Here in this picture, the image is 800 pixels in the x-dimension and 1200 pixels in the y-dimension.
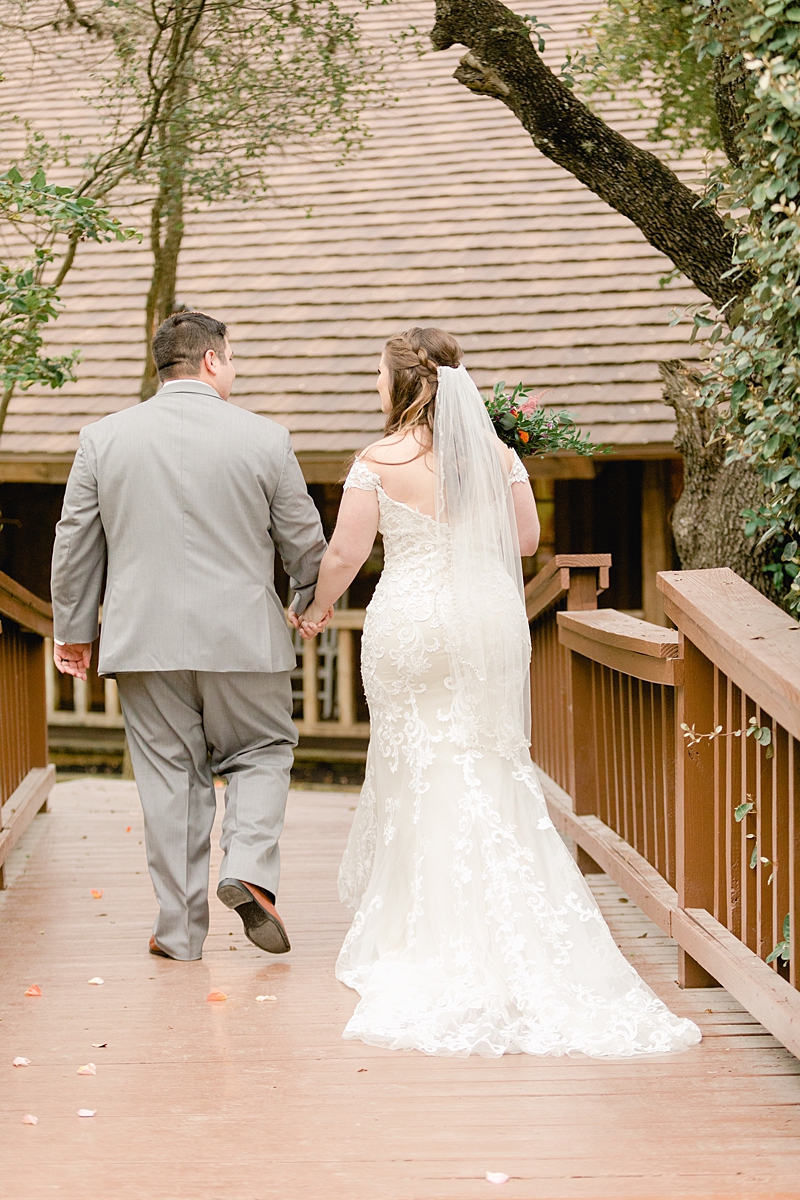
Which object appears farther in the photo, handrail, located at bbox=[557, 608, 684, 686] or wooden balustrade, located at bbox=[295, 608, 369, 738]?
wooden balustrade, located at bbox=[295, 608, 369, 738]

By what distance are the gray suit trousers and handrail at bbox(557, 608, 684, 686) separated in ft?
3.60

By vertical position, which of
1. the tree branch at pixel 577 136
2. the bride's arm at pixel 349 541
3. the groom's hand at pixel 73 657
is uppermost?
the tree branch at pixel 577 136

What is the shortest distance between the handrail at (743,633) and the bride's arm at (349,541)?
2.93 ft

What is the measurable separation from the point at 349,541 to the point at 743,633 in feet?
4.44

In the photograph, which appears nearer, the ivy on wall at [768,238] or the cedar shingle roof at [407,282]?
the ivy on wall at [768,238]

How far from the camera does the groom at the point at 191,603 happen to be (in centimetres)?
395

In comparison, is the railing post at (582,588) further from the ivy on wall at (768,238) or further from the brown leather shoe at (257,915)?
the brown leather shoe at (257,915)

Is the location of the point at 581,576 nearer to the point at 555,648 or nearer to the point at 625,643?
the point at 555,648

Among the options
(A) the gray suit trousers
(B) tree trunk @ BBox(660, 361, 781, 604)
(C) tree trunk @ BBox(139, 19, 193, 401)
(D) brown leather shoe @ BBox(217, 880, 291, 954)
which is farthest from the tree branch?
(D) brown leather shoe @ BBox(217, 880, 291, 954)

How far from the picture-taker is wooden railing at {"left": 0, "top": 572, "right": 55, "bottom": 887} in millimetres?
5385

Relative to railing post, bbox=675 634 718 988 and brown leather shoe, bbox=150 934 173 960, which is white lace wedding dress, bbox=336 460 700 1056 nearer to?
railing post, bbox=675 634 718 988

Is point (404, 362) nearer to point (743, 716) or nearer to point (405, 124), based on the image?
point (743, 716)

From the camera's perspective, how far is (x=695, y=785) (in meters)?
3.60

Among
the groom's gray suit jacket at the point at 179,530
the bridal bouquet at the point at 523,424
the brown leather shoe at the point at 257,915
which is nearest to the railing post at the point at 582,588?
the bridal bouquet at the point at 523,424
